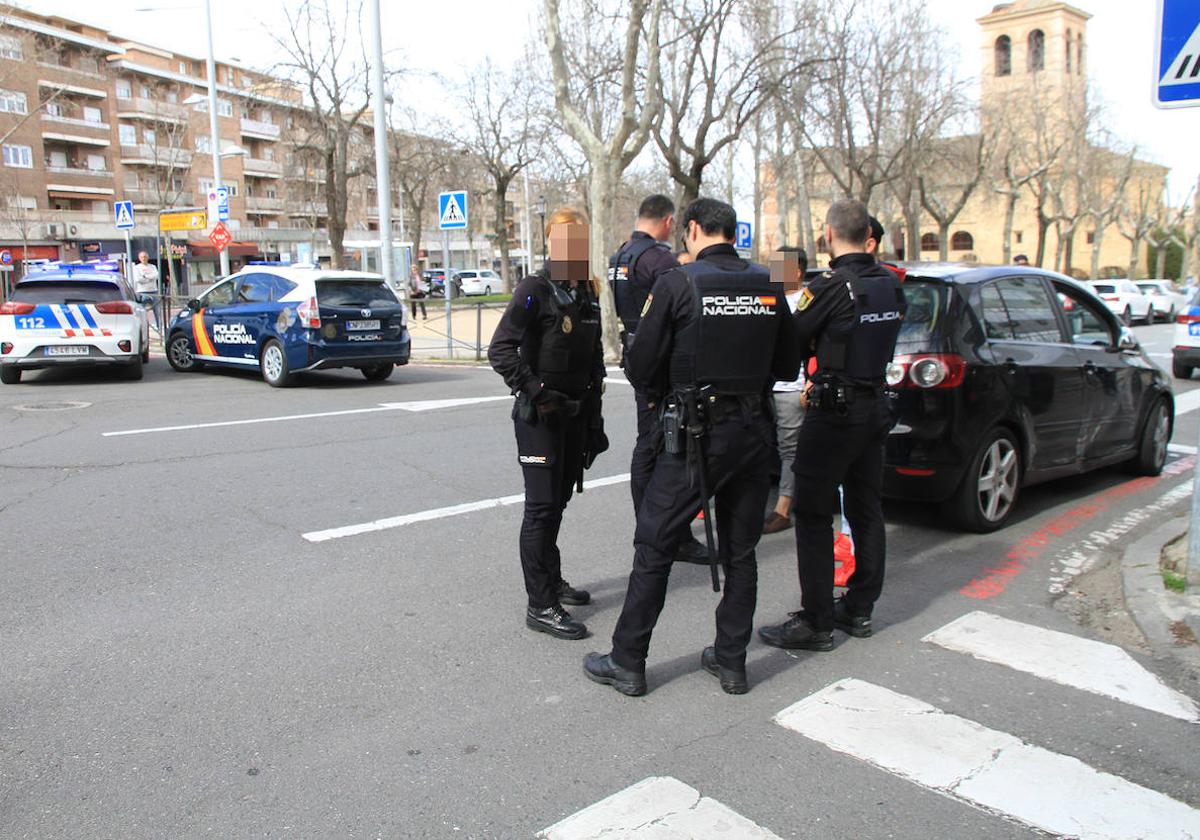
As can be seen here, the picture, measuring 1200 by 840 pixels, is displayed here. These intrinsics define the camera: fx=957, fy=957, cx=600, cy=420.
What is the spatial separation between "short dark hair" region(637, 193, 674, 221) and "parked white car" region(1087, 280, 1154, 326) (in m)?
30.5

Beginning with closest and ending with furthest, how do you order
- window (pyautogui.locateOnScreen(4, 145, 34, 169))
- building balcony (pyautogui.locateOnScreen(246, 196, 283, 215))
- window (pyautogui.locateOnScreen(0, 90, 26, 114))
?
window (pyautogui.locateOnScreen(0, 90, 26, 114))
window (pyautogui.locateOnScreen(4, 145, 34, 169))
building balcony (pyautogui.locateOnScreen(246, 196, 283, 215))

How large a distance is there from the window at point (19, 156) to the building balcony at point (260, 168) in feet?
66.5

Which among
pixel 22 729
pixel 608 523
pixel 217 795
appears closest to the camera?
pixel 217 795

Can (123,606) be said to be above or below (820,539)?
below

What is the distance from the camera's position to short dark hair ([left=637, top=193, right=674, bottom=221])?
546 centimetres

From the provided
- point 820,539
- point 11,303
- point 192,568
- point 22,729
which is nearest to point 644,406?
point 820,539

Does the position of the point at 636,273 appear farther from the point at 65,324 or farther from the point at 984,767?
the point at 65,324

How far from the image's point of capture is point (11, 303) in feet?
42.5

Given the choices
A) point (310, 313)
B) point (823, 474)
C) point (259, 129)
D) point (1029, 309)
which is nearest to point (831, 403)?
point (823, 474)

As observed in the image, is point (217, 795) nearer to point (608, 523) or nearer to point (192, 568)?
point (192, 568)

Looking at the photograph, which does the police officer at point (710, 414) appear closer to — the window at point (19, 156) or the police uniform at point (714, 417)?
the police uniform at point (714, 417)

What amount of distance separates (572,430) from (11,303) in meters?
11.6

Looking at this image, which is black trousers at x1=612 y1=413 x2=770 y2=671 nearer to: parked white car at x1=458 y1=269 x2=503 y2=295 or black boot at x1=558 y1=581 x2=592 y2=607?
black boot at x1=558 y1=581 x2=592 y2=607

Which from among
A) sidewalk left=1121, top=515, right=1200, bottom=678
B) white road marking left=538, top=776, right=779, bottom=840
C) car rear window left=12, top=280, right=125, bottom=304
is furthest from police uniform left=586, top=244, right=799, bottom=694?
car rear window left=12, top=280, right=125, bottom=304
